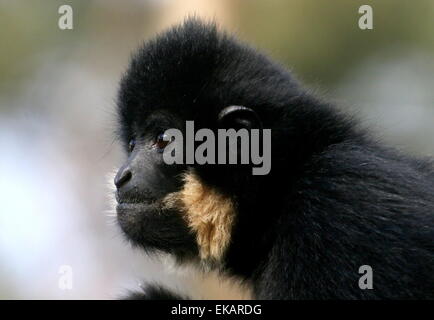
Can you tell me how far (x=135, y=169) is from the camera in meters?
7.73

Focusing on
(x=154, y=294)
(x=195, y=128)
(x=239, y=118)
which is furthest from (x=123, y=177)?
(x=154, y=294)

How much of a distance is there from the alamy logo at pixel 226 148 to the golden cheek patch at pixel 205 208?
0.23 metres

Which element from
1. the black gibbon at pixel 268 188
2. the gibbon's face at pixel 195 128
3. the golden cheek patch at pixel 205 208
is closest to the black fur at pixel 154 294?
the black gibbon at pixel 268 188

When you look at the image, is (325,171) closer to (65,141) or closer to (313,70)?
(65,141)

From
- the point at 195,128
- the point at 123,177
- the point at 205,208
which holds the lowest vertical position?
the point at 205,208

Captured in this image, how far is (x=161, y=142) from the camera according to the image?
7.73m

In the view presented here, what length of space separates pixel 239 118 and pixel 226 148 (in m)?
0.35

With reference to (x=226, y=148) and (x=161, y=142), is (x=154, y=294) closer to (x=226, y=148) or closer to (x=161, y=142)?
(x=161, y=142)

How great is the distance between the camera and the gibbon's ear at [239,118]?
741 cm

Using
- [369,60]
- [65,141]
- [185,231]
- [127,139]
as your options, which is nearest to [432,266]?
[185,231]

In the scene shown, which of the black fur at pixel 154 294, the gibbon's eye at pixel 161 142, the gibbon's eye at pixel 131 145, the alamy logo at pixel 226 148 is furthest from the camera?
the black fur at pixel 154 294

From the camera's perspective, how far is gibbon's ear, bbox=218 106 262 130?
741 centimetres

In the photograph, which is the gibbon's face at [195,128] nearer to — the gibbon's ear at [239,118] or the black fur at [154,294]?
the gibbon's ear at [239,118]
